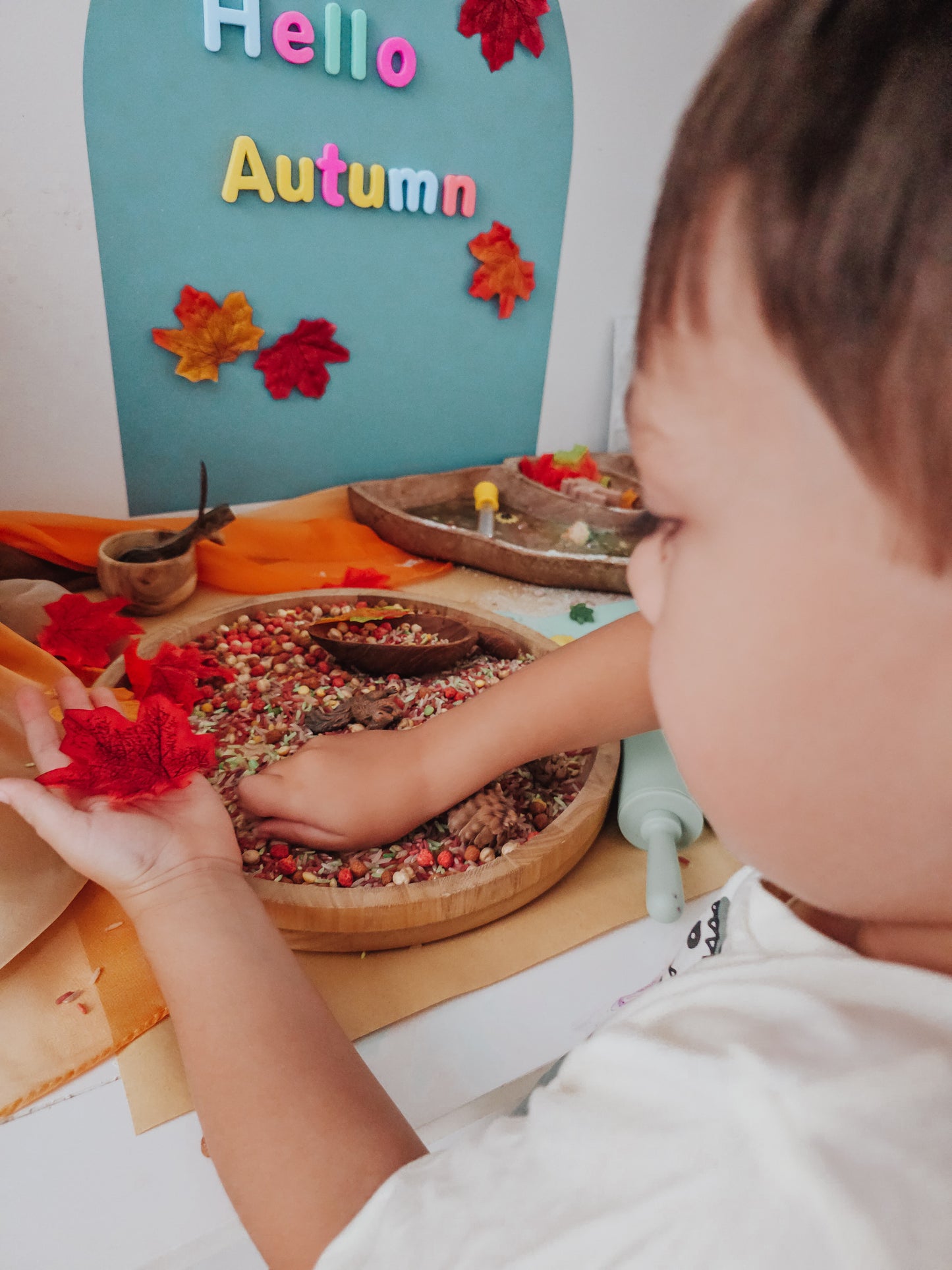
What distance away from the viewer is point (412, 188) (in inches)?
51.6

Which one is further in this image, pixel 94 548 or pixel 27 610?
pixel 94 548

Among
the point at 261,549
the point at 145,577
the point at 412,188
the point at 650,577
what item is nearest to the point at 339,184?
the point at 412,188

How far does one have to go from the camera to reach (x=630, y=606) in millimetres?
1122

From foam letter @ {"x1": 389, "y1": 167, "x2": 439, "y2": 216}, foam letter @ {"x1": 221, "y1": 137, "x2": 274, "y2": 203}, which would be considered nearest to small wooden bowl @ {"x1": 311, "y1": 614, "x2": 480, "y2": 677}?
foam letter @ {"x1": 221, "y1": 137, "x2": 274, "y2": 203}

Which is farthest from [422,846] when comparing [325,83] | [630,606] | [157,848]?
[325,83]

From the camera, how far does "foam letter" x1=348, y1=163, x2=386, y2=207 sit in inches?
49.3

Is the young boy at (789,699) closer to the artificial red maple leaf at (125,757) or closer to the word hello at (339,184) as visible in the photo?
the artificial red maple leaf at (125,757)

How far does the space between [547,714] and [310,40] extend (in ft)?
3.56

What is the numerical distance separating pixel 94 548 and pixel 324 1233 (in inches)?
36.3

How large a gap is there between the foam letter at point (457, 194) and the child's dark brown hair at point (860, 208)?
1285 millimetres

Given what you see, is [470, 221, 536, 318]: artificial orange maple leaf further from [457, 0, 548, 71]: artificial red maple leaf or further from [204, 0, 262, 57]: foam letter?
[204, 0, 262, 57]: foam letter

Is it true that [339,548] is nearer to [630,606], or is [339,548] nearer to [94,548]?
[94,548]

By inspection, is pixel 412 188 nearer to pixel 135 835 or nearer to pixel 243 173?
pixel 243 173

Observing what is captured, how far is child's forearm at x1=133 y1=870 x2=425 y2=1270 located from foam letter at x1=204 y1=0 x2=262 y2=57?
1.15 metres
